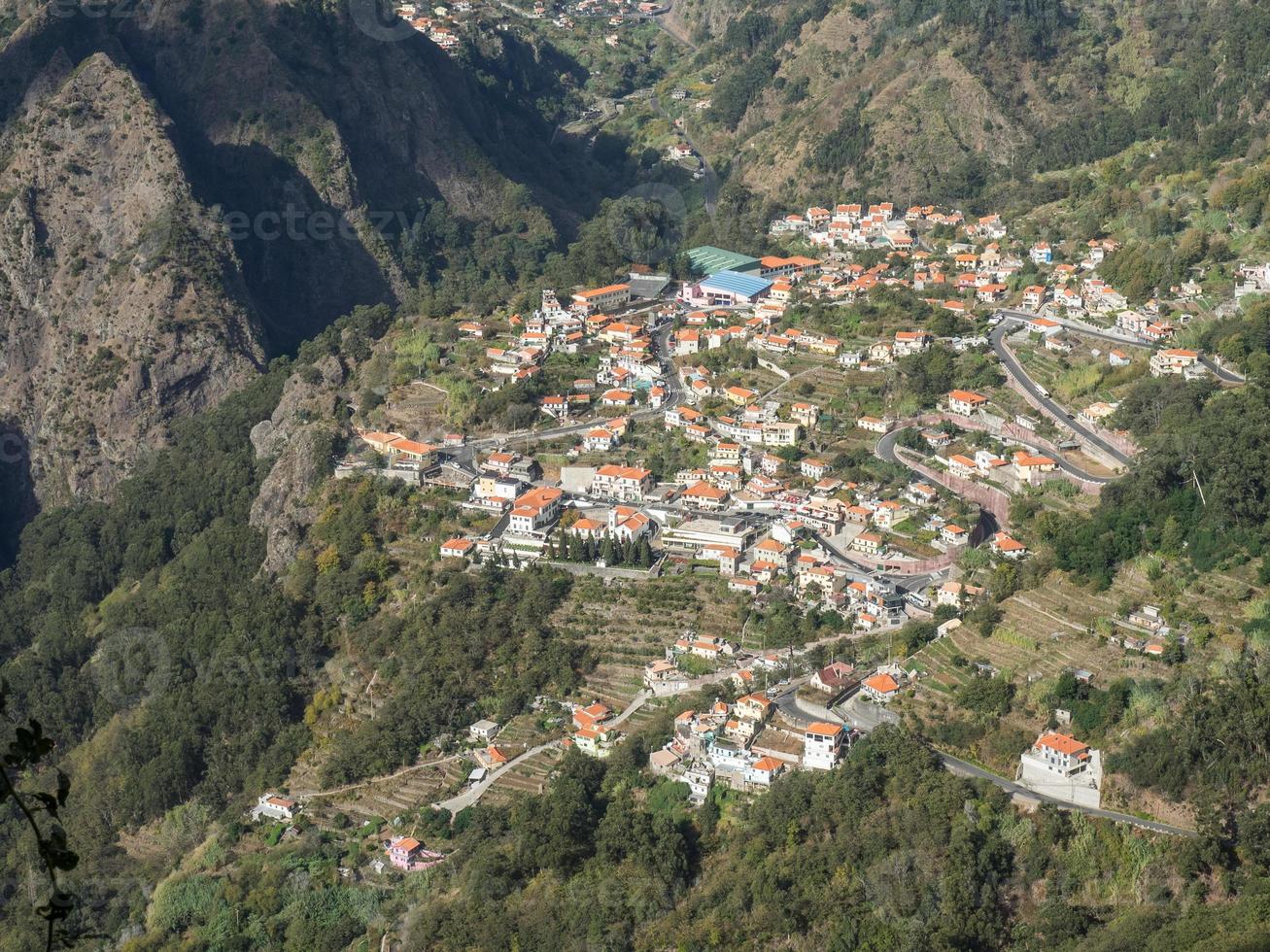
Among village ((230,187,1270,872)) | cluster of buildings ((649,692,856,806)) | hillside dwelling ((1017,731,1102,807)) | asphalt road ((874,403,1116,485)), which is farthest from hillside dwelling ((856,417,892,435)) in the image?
hillside dwelling ((1017,731,1102,807))

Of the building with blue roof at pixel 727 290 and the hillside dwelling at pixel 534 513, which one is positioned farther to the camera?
the building with blue roof at pixel 727 290

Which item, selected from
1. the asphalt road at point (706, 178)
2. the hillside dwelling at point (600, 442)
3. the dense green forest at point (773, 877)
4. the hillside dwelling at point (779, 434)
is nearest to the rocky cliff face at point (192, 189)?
the asphalt road at point (706, 178)

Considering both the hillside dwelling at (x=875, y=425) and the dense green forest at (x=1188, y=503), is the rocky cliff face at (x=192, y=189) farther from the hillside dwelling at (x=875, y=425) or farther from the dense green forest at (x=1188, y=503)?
the dense green forest at (x=1188, y=503)

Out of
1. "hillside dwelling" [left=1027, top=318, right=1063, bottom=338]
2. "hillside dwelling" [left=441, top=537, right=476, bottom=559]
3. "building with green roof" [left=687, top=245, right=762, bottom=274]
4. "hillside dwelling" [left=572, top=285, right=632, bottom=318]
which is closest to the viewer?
"hillside dwelling" [left=441, top=537, right=476, bottom=559]

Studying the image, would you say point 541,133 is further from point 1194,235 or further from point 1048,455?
point 1048,455

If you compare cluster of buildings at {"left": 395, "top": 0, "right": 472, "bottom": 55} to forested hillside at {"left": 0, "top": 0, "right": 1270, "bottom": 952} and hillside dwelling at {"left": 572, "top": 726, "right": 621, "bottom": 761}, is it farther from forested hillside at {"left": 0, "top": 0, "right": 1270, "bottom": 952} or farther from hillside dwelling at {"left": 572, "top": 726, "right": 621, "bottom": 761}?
hillside dwelling at {"left": 572, "top": 726, "right": 621, "bottom": 761}
